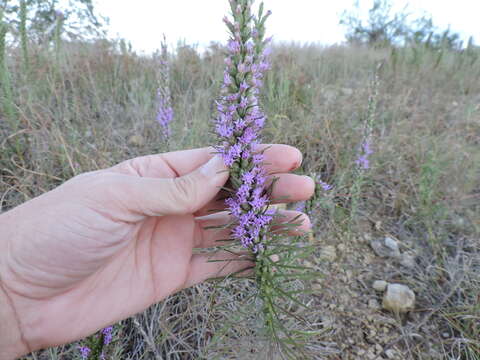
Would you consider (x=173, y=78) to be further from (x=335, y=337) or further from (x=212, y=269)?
(x=335, y=337)

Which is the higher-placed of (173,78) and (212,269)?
(173,78)

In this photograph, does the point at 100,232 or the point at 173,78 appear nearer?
the point at 100,232

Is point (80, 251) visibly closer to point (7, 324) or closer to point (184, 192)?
point (7, 324)

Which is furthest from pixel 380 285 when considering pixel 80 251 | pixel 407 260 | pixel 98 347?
pixel 80 251

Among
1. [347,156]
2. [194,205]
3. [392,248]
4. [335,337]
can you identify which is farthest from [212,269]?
[347,156]

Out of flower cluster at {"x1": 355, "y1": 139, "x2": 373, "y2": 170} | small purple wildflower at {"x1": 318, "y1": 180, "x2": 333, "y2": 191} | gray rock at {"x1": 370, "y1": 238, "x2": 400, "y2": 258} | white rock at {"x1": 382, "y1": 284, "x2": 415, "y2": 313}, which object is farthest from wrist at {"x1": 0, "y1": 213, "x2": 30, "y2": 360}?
gray rock at {"x1": 370, "y1": 238, "x2": 400, "y2": 258}
